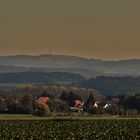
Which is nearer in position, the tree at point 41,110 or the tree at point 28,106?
the tree at point 41,110

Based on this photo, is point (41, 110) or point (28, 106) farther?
point (28, 106)

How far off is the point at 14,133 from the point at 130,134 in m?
14.0

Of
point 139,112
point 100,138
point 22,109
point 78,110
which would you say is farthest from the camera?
point 78,110

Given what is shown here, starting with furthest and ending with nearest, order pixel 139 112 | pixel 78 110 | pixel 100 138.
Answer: pixel 78 110 < pixel 139 112 < pixel 100 138

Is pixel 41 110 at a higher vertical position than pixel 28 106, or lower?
lower

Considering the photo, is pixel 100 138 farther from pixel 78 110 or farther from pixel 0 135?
pixel 78 110

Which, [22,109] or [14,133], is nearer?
[14,133]

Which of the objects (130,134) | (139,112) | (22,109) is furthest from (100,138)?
(139,112)

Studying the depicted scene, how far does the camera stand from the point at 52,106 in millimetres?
194000

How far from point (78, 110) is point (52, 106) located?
9.07 meters

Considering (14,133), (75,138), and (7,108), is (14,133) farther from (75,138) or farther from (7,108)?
(7,108)

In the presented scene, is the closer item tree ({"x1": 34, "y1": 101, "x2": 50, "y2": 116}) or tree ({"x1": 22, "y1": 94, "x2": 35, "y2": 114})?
tree ({"x1": 34, "y1": 101, "x2": 50, "y2": 116})

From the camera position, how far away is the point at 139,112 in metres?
186

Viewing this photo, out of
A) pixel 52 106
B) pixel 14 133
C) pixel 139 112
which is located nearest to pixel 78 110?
pixel 52 106
